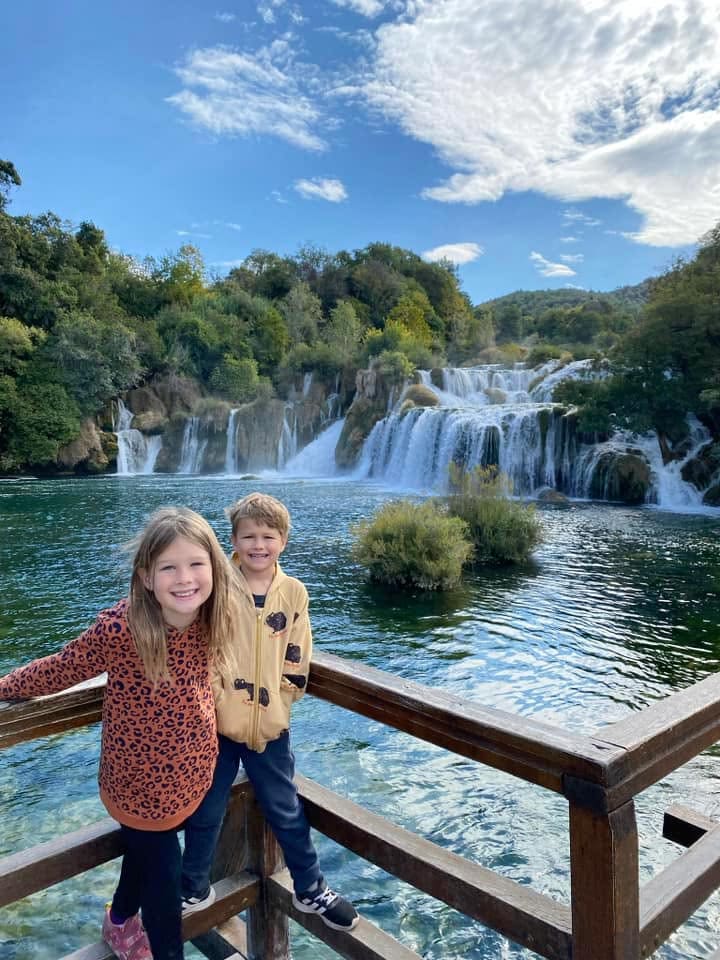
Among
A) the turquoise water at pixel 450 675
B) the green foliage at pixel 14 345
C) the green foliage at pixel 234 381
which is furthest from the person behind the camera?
the green foliage at pixel 234 381

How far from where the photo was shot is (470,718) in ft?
5.18

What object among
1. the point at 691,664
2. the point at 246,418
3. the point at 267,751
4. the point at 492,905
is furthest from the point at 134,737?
the point at 246,418

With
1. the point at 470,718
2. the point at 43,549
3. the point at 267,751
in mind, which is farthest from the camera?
the point at 43,549

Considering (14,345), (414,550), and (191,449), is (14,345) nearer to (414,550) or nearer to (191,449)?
(191,449)

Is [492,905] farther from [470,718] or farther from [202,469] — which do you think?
[202,469]

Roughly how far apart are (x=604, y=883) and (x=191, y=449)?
103ft

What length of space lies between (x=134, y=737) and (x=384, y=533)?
25.8ft

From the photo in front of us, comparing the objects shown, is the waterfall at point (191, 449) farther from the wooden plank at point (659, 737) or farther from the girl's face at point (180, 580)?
the wooden plank at point (659, 737)

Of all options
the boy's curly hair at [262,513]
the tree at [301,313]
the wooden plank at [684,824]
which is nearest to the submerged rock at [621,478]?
the wooden plank at [684,824]

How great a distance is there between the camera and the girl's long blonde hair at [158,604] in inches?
66.8

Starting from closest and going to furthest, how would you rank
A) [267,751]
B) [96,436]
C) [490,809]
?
[267,751] → [490,809] → [96,436]

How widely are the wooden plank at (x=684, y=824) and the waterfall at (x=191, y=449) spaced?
96.8ft

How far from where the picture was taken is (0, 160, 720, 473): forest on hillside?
18312mm

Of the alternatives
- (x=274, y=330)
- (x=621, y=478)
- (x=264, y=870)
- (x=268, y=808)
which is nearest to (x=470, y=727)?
(x=268, y=808)
